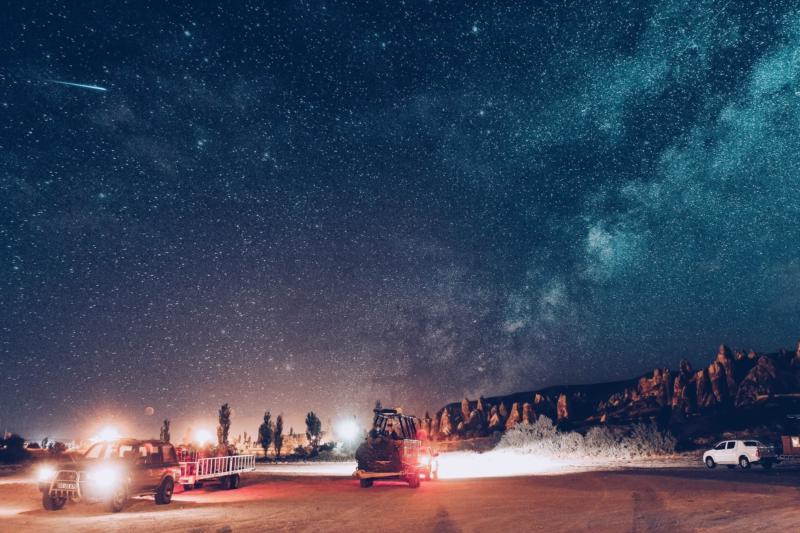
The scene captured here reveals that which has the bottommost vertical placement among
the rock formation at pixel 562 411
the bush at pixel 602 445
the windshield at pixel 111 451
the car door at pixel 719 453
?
the rock formation at pixel 562 411

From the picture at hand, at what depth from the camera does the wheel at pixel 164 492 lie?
1617 centimetres

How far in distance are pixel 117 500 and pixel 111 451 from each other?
1.61 meters

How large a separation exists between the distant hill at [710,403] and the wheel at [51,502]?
68566mm

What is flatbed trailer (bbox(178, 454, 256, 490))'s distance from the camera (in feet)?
62.6

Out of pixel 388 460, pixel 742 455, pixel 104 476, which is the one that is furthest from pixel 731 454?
pixel 104 476

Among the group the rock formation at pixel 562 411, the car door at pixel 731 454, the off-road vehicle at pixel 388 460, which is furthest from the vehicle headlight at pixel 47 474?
the rock formation at pixel 562 411

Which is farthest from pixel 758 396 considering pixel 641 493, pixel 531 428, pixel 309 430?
pixel 309 430

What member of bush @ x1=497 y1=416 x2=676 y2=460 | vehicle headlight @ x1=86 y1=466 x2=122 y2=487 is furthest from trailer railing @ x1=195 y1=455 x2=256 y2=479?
bush @ x1=497 y1=416 x2=676 y2=460

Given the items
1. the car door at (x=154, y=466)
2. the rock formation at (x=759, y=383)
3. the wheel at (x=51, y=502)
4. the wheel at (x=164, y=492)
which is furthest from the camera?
the rock formation at (x=759, y=383)

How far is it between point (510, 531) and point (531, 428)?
66963 millimetres

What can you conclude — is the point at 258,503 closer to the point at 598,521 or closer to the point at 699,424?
the point at 598,521

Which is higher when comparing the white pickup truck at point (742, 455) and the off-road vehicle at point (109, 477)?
the off-road vehicle at point (109, 477)

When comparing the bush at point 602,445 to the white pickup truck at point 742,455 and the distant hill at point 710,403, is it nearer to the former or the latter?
the distant hill at point 710,403

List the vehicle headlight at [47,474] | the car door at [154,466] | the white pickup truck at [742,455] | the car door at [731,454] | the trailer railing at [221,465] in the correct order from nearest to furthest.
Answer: the vehicle headlight at [47,474] < the car door at [154,466] < the trailer railing at [221,465] < the white pickup truck at [742,455] < the car door at [731,454]
